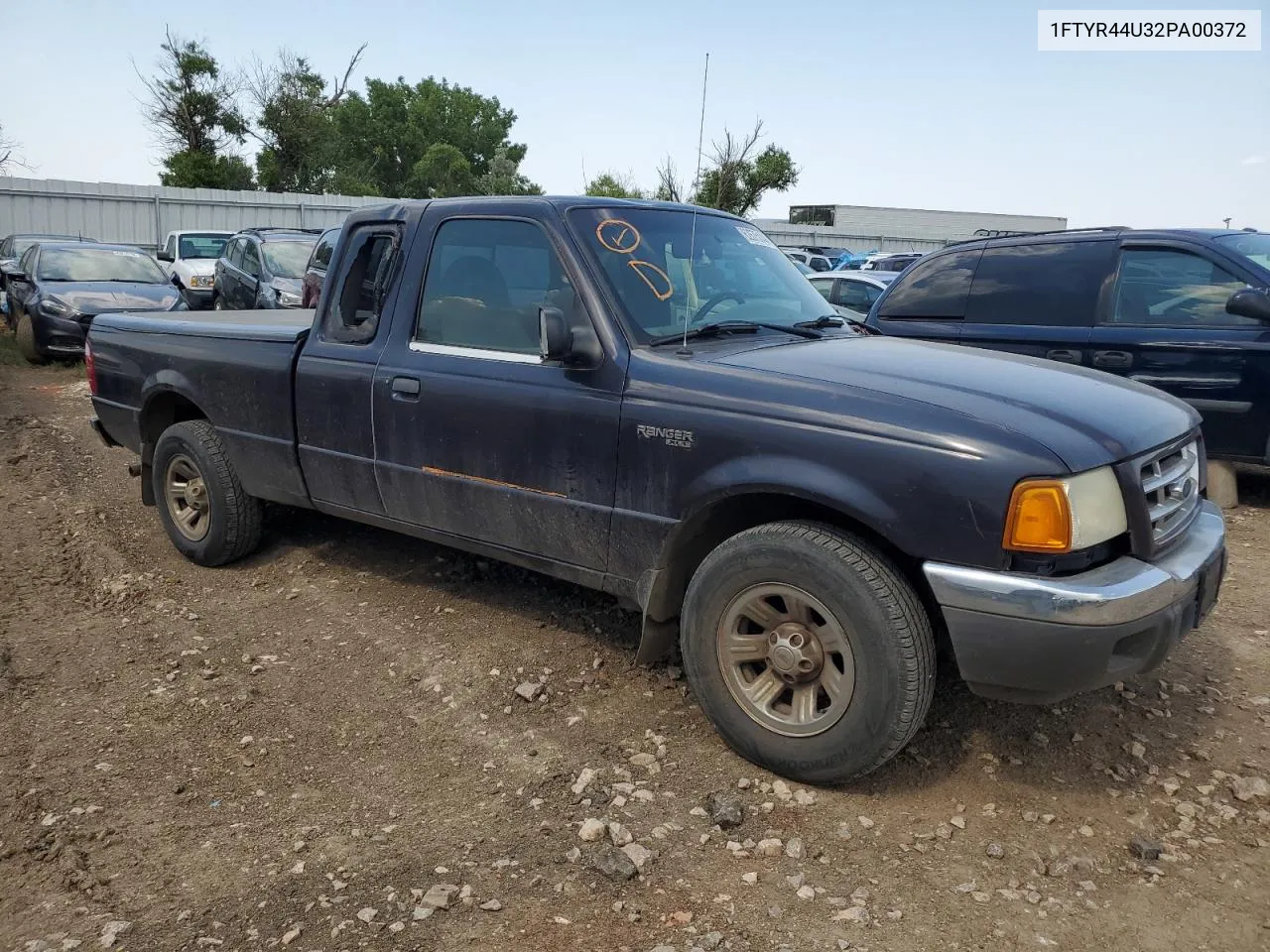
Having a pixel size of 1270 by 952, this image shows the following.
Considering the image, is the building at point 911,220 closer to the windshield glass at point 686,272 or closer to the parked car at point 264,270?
the parked car at point 264,270

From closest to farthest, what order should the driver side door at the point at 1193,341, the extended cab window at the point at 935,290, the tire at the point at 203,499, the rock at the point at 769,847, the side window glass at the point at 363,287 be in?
the rock at the point at 769,847 < the side window glass at the point at 363,287 < the tire at the point at 203,499 < the driver side door at the point at 1193,341 < the extended cab window at the point at 935,290

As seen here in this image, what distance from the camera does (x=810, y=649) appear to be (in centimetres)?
313

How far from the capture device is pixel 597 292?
3.65 metres

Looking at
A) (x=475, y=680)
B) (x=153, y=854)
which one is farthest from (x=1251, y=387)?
(x=153, y=854)

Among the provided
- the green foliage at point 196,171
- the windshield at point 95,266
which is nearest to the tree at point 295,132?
the green foliage at point 196,171

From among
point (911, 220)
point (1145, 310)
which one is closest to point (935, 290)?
point (1145, 310)

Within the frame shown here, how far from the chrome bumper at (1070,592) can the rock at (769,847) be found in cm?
87

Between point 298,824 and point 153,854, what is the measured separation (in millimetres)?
408

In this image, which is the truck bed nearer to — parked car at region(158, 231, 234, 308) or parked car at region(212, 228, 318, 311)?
parked car at region(212, 228, 318, 311)

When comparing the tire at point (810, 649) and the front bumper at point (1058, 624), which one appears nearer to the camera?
the front bumper at point (1058, 624)

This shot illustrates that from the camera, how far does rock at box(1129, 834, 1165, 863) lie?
2857 millimetres

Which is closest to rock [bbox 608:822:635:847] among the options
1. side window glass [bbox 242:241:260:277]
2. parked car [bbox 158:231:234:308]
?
side window glass [bbox 242:241:260:277]

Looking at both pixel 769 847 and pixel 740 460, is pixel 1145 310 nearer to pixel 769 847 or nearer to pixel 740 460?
pixel 740 460

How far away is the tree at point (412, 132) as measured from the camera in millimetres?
55569
